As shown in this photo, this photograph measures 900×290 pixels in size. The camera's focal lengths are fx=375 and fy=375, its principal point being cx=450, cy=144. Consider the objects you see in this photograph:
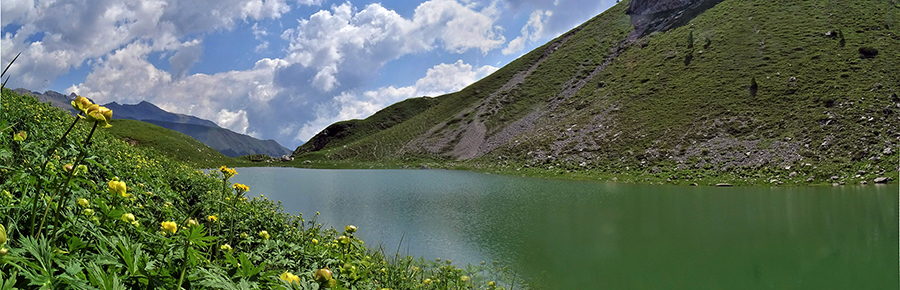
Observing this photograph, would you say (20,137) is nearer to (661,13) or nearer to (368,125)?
(661,13)

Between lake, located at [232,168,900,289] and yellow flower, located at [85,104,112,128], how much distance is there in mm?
7872

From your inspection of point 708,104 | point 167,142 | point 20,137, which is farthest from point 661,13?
point 167,142

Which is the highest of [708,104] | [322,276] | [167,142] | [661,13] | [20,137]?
[661,13]

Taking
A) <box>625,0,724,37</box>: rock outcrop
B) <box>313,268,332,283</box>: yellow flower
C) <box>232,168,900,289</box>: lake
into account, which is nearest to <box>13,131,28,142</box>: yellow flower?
<box>313,268,332,283</box>: yellow flower

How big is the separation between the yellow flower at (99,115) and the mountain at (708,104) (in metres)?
33.3

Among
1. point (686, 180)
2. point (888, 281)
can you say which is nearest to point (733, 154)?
point (686, 180)

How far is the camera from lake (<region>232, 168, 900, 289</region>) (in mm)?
8672

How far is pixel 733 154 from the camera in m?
31.0

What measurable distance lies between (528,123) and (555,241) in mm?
50287

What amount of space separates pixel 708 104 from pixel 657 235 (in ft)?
117

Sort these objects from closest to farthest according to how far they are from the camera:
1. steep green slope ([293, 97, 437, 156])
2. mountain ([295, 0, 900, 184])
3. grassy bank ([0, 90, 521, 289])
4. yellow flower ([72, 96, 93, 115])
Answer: grassy bank ([0, 90, 521, 289]) → yellow flower ([72, 96, 93, 115]) → mountain ([295, 0, 900, 184]) → steep green slope ([293, 97, 437, 156])

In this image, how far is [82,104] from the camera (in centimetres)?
157

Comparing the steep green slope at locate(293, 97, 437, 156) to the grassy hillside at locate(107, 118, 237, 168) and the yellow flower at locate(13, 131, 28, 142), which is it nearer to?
the grassy hillside at locate(107, 118, 237, 168)

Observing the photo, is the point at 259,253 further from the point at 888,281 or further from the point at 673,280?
the point at 888,281
